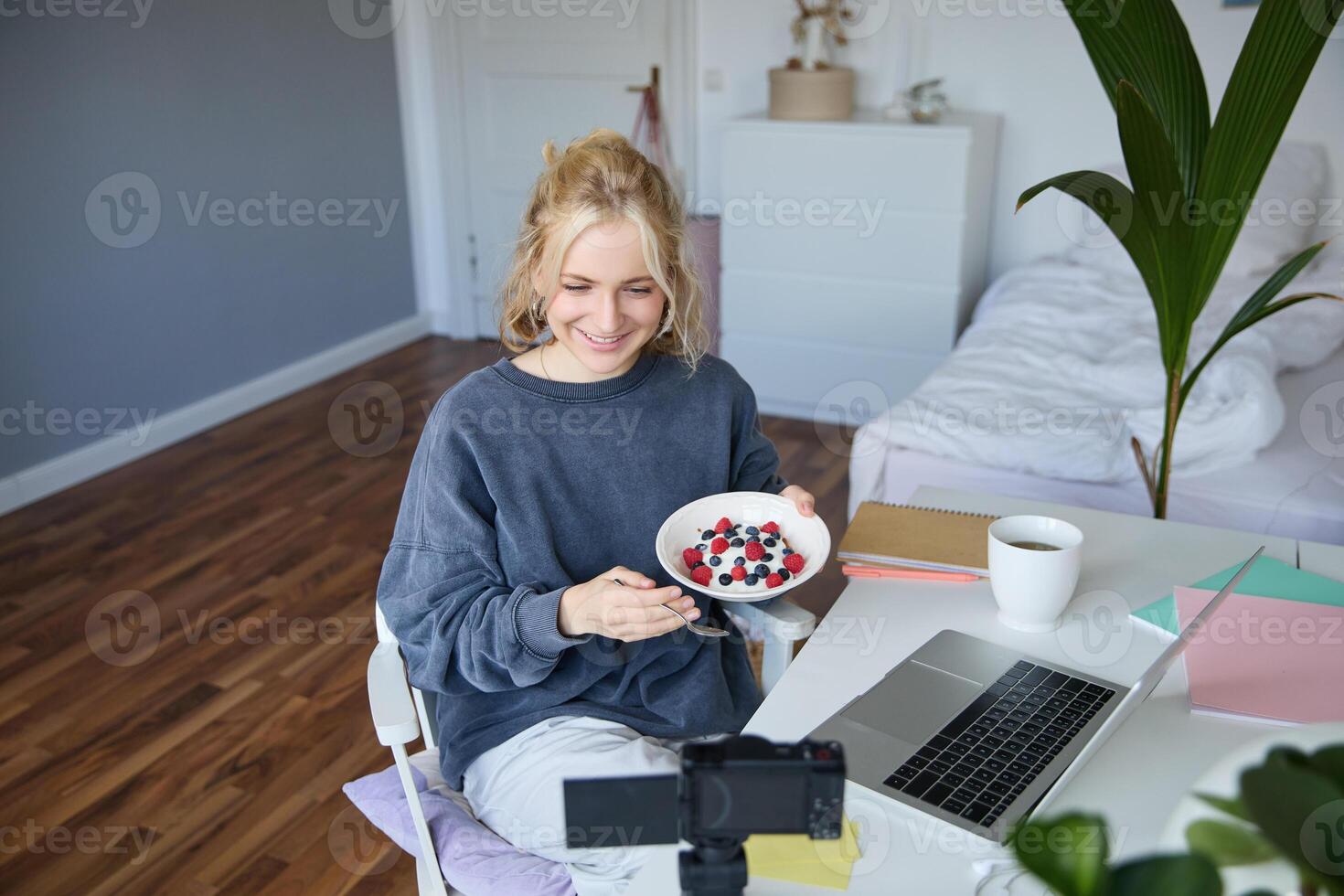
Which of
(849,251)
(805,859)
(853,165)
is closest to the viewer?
→ (805,859)

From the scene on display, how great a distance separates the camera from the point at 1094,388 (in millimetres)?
2588

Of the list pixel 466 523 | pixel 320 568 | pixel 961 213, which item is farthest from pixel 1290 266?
pixel 320 568

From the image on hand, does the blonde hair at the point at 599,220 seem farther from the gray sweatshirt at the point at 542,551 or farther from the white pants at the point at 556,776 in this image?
the white pants at the point at 556,776

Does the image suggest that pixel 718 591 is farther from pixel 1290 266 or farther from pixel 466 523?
pixel 1290 266

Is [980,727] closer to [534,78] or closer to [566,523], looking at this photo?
[566,523]

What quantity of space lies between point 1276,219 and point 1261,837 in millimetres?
3483

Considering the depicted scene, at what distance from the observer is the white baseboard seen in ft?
10.9

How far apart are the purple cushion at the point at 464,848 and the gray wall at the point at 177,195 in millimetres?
2539

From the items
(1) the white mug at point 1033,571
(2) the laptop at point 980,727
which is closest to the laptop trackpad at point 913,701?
(2) the laptop at point 980,727

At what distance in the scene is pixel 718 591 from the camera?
1.16 m

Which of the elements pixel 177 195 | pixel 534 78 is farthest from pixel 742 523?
pixel 534 78

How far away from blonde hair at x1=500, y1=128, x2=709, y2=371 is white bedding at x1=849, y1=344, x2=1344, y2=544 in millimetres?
1084

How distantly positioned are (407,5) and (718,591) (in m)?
3.97

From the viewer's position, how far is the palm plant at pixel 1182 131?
1404 millimetres
